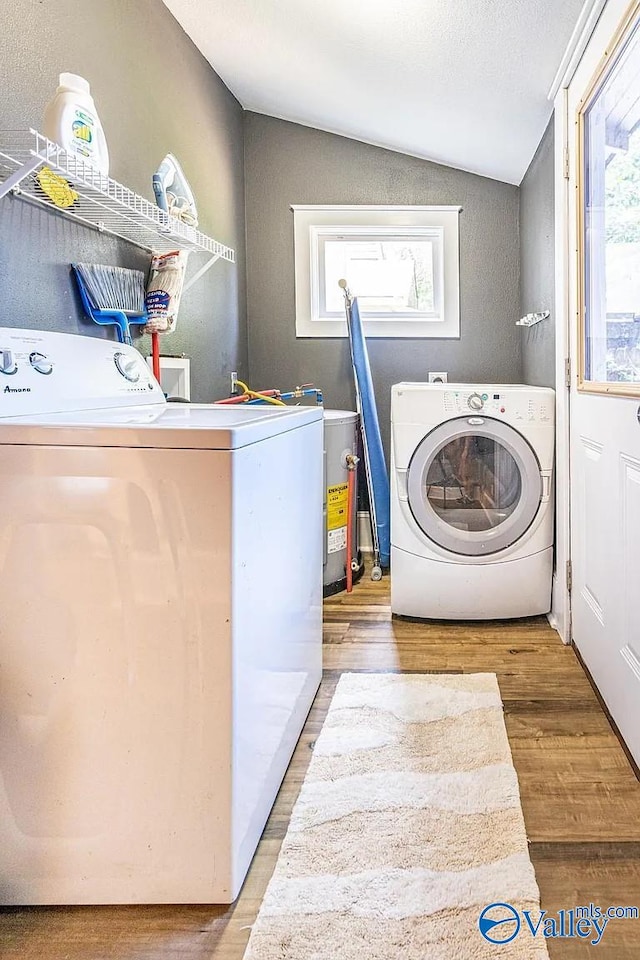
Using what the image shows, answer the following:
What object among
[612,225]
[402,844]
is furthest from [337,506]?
[402,844]

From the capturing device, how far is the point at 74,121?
143cm

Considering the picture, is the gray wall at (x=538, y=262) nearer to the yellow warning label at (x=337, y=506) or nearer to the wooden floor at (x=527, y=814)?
the yellow warning label at (x=337, y=506)

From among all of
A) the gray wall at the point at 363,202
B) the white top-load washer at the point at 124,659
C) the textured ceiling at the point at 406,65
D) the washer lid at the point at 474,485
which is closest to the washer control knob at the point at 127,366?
the white top-load washer at the point at 124,659

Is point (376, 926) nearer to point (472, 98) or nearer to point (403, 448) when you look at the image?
point (403, 448)

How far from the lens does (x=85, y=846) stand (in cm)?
108

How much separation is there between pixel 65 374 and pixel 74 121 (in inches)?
21.7

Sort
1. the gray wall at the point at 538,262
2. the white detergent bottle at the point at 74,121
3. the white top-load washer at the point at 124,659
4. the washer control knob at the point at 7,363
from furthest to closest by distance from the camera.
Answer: the gray wall at the point at 538,262 < the white detergent bottle at the point at 74,121 < the washer control knob at the point at 7,363 < the white top-load washer at the point at 124,659

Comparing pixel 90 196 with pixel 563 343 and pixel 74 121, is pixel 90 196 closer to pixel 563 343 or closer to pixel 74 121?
pixel 74 121

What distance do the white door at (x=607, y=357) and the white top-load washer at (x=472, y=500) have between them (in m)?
0.21

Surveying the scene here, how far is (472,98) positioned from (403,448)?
135 cm

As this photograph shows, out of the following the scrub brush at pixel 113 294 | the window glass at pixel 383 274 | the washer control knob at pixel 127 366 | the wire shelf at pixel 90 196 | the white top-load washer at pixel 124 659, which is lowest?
the white top-load washer at pixel 124 659

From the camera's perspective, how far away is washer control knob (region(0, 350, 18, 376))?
120cm

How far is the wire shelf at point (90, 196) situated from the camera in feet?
4.21

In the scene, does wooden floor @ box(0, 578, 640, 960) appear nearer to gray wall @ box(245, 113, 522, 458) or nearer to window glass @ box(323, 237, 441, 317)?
gray wall @ box(245, 113, 522, 458)
